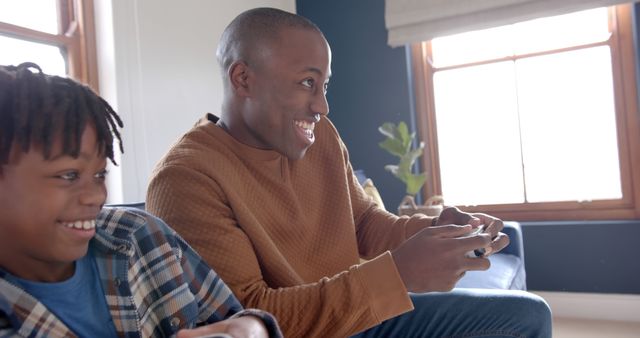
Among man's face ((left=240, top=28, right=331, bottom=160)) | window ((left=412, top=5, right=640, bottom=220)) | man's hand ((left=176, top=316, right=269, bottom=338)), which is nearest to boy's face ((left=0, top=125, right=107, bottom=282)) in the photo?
man's hand ((left=176, top=316, right=269, bottom=338))

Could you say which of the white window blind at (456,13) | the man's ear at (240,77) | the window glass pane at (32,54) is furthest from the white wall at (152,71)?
the man's ear at (240,77)

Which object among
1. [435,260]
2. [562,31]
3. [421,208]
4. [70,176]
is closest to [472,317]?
[435,260]

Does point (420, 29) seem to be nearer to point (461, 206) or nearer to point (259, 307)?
point (461, 206)

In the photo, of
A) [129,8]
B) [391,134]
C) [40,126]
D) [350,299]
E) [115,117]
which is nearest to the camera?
[40,126]

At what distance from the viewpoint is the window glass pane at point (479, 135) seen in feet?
10.4

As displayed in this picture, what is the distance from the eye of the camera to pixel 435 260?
0.95 metres

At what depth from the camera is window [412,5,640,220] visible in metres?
2.89

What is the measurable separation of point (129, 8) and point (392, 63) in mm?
1604

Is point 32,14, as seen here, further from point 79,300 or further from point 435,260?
point 435,260

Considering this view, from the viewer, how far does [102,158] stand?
2.46ft

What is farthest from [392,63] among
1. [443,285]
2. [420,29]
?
[443,285]

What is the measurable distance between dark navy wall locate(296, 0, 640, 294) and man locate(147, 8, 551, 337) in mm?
1856

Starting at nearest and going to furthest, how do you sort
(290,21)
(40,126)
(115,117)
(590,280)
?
1. (40,126)
2. (115,117)
3. (290,21)
4. (590,280)

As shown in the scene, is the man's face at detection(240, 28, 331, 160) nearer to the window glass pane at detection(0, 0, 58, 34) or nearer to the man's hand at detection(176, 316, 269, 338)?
the man's hand at detection(176, 316, 269, 338)
